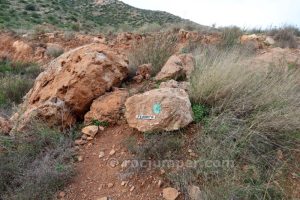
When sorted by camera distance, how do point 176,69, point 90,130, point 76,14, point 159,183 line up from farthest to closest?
1. point 76,14
2. point 176,69
3. point 90,130
4. point 159,183

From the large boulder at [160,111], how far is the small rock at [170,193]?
58 centimetres

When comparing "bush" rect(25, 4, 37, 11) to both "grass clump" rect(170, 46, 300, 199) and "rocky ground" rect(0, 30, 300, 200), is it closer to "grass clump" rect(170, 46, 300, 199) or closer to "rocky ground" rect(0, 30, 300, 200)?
"rocky ground" rect(0, 30, 300, 200)

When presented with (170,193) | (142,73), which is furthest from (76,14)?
(170,193)

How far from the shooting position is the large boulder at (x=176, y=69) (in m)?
4.00

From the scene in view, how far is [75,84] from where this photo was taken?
366 cm

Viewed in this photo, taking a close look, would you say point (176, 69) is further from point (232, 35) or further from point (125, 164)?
point (232, 35)

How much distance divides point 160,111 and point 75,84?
1162mm

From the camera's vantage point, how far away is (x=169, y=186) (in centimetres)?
264

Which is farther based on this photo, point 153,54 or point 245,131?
point 153,54

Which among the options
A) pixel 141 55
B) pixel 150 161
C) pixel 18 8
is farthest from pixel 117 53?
pixel 18 8

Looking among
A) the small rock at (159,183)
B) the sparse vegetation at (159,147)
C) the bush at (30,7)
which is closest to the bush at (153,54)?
the sparse vegetation at (159,147)

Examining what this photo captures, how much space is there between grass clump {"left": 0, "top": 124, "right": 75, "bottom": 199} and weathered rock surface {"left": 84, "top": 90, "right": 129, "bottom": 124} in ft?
1.17

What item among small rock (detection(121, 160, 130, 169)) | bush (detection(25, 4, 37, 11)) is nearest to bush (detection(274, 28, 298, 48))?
small rock (detection(121, 160, 130, 169))

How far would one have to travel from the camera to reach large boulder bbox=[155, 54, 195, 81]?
4.00 m
